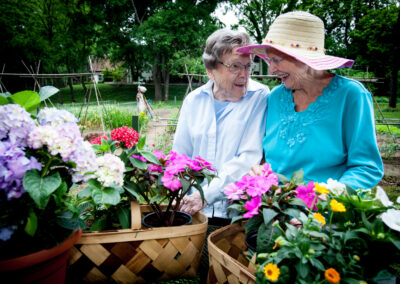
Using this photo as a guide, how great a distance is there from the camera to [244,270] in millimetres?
693

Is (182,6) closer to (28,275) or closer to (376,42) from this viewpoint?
(376,42)

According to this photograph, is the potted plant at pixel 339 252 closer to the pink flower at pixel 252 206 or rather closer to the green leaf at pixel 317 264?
the green leaf at pixel 317 264

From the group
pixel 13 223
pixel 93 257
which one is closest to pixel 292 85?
pixel 93 257

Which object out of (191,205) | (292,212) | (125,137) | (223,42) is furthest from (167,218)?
(223,42)

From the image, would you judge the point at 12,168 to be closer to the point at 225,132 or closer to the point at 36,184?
the point at 36,184

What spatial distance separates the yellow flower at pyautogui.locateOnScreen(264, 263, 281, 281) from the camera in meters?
0.59

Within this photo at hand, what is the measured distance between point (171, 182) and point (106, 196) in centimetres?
23

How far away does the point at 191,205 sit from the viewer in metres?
1.20

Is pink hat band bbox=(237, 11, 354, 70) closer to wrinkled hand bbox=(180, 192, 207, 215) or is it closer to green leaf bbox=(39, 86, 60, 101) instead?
wrinkled hand bbox=(180, 192, 207, 215)

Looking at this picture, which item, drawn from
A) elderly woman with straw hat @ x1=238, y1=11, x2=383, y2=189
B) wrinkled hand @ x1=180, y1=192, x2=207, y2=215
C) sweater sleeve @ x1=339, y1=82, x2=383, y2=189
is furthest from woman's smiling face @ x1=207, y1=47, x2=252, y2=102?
wrinkled hand @ x1=180, y1=192, x2=207, y2=215

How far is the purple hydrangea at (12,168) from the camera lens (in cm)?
64

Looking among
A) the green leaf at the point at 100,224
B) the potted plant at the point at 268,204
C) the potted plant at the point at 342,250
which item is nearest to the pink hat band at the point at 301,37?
the potted plant at the point at 268,204

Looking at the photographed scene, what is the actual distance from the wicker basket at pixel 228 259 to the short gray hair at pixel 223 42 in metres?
1.21

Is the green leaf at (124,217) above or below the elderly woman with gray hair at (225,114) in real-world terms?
below
